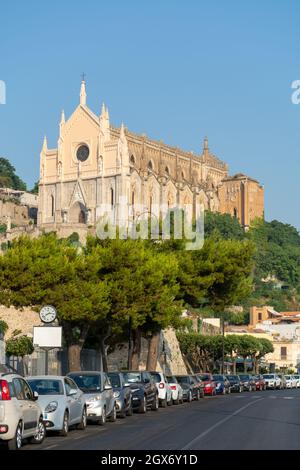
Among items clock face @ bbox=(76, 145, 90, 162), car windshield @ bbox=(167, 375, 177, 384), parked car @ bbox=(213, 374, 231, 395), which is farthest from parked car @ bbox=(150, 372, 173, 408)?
clock face @ bbox=(76, 145, 90, 162)

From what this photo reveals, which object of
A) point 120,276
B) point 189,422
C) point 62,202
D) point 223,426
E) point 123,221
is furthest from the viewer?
point 62,202

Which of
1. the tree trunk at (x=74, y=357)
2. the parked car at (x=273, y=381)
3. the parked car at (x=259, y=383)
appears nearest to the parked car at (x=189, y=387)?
the tree trunk at (x=74, y=357)

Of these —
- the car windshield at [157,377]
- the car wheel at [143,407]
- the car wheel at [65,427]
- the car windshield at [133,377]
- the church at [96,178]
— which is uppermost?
the church at [96,178]

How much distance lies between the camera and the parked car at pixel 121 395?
28203 millimetres

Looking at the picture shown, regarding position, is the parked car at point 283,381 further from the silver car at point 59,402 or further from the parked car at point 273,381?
the silver car at point 59,402

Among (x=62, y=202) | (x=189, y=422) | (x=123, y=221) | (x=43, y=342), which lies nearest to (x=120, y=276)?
(x=43, y=342)

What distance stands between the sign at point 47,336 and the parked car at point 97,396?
3.65 metres

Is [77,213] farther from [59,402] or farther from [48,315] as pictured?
[59,402]

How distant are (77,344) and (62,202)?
8704 cm

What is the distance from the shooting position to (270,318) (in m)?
143

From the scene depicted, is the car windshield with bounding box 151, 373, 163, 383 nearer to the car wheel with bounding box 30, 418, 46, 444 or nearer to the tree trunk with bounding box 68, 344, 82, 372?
the tree trunk with bounding box 68, 344, 82, 372

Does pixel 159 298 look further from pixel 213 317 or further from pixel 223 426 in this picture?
pixel 213 317

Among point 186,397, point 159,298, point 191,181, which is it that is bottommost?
point 186,397

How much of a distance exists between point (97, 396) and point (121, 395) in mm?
3688
